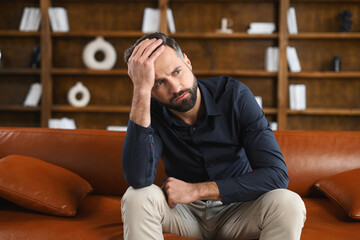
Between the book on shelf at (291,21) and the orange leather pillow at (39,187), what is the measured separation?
286cm

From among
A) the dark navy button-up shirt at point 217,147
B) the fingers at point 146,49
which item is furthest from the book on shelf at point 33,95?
the fingers at point 146,49

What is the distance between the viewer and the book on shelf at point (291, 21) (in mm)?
3621

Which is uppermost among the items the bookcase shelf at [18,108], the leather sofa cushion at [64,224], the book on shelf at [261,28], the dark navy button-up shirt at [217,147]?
the book on shelf at [261,28]

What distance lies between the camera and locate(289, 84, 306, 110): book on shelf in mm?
3670

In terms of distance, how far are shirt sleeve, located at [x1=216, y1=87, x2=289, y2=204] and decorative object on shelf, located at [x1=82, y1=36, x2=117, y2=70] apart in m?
2.71

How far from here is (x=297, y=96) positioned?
3.68 m

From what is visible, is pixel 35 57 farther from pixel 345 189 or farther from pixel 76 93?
pixel 345 189

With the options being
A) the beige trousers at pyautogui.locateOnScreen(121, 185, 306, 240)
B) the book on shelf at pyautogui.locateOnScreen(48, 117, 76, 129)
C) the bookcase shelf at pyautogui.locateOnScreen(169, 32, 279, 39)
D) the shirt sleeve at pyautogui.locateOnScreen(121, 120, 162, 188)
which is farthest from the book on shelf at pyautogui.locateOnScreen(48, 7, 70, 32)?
the beige trousers at pyautogui.locateOnScreen(121, 185, 306, 240)

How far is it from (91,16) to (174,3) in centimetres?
92

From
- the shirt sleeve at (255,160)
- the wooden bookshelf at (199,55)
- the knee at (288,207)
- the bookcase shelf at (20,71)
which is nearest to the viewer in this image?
the knee at (288,207)

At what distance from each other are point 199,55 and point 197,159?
2.67 meters

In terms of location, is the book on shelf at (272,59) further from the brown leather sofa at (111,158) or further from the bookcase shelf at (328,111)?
the brown leather sofa at (111,158)

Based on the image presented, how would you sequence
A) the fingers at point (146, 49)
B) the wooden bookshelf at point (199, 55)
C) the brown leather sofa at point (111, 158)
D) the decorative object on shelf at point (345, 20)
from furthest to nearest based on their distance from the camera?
the wooden bookshelf at point (199, 55) → the decorative object on shelf at point (345, 20) → the brown leather sofa at point (111, 158) → the fingers at point (146, 49)

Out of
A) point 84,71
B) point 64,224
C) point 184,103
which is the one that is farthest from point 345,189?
point 84,71
